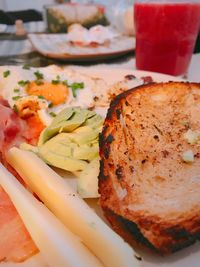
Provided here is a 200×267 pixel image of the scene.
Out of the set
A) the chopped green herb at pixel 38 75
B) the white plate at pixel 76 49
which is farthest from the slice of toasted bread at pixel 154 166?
the white plate at pixel 76 49

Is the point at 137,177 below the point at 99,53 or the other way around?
the other way around

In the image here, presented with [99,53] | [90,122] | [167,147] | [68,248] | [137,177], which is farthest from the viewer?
[99,53]

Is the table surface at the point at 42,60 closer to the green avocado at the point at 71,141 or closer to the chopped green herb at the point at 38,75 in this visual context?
the chopped green herb at the point at 38,75

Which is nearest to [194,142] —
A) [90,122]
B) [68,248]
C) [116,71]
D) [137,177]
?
[137,177]

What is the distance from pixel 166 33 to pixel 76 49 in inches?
34.6

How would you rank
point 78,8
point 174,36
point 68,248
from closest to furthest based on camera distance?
point 68,248 < point 174,36 < point 78,8

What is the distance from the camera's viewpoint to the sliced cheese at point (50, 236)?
63 centimetres

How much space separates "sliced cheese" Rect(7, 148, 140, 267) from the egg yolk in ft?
1.85

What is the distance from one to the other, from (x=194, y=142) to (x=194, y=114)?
0.54 ft

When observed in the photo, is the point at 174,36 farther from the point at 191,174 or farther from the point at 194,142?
the point at 191,174

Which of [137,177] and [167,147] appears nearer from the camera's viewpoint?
[137,177]

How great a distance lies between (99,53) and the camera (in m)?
2.19

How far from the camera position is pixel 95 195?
33.4 inches

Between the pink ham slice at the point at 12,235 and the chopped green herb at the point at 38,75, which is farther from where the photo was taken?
the chopped green herb at the point at 38,75
